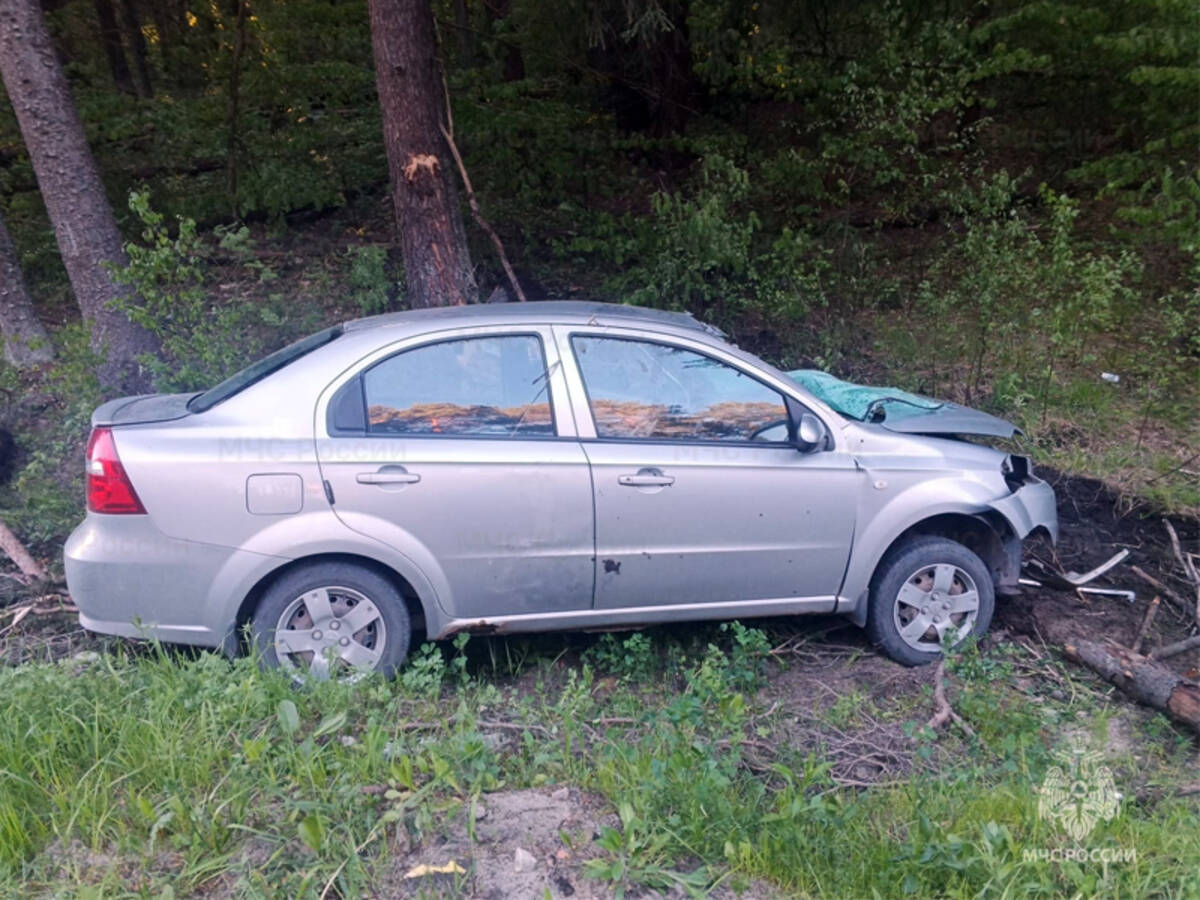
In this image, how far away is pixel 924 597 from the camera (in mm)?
4531

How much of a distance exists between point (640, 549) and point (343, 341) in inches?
66.1

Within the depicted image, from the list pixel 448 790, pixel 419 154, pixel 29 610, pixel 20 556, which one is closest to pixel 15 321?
pixel 20 556

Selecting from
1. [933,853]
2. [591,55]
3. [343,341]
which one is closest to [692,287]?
[591,55]

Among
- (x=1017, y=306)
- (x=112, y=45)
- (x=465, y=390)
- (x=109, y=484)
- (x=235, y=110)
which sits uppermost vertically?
(x=112, y=45)

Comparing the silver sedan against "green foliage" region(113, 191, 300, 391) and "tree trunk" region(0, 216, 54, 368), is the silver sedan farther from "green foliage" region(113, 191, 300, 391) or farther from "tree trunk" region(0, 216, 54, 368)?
"tree trunk" region(0, 216, 54, 368)

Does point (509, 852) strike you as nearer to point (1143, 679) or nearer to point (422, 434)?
point (422, 434)

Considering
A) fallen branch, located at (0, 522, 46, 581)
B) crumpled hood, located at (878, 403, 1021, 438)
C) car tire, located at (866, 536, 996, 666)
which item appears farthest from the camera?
fallen branch, located at (0, 522, 46, 581)

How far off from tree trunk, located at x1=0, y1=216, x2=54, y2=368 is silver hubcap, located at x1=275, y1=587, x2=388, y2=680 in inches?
223

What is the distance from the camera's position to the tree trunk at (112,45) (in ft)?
43.5

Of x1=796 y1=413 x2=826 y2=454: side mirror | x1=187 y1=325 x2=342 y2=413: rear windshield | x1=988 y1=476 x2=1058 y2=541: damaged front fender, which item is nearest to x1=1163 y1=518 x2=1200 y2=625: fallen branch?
x1=988 y1=476 x2=1058 y2=541: damaged front fender

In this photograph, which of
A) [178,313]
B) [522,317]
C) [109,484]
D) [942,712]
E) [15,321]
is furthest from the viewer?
[15,321]

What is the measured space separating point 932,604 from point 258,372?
349 centimetres

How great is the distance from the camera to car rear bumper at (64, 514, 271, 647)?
3.81 m

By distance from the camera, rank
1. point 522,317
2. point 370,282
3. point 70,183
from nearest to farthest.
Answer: point 522,317 < point 70,183 < point 370,282
